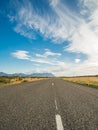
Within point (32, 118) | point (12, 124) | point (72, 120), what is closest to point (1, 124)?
point (12, 124)

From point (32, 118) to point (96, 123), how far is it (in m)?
2.15

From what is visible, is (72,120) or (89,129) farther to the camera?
(72,120)

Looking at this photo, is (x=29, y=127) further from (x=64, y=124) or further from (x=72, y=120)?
(x=72, y=120)

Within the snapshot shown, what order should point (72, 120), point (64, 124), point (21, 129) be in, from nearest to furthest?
1. point (21, 129)
2. point (64, 124)
3. point (72, 120)

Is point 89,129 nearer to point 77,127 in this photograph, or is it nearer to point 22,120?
→ point 77,127

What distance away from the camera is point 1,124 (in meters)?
5.27

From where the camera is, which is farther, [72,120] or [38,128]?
[72,120]

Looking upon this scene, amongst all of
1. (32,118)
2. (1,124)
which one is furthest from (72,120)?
(1,124)

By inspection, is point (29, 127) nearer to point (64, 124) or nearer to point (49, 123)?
point (49, 123)

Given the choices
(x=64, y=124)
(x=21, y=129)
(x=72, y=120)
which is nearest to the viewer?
(x=21, y=129)

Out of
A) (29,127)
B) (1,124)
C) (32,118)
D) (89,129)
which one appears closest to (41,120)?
(32,118)

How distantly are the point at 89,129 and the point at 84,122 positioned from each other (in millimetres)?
772

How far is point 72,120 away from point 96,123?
778 mm

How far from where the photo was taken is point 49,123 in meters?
5.39
